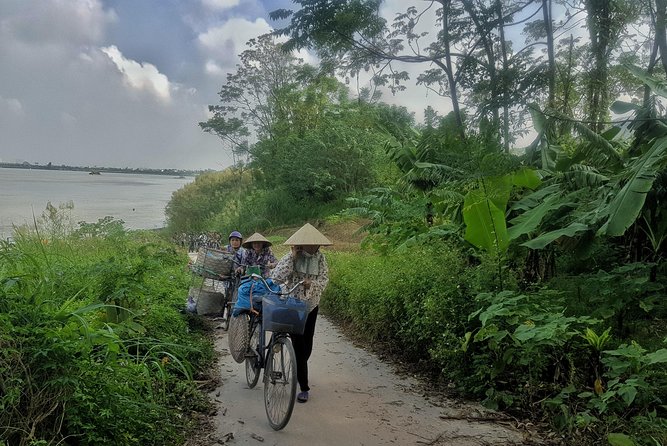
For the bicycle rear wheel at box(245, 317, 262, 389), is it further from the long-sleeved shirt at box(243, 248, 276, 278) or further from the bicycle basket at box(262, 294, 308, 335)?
the long-sleeved shirt at box(243, 248, 276, 278)

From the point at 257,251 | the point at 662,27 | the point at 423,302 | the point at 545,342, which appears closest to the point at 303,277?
the point at 423,302

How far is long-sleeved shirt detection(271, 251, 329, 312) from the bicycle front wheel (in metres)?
0.58

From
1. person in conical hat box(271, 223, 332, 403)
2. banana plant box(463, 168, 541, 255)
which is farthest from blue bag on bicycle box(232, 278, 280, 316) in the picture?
banana plant box(463, 168, 541, 255)

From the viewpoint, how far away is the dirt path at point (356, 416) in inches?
147

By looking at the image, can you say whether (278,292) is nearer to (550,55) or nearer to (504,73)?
(504,73)

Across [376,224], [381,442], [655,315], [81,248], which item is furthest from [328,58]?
[381,442]

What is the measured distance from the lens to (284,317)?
409 cm

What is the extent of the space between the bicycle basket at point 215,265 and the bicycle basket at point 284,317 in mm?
3573

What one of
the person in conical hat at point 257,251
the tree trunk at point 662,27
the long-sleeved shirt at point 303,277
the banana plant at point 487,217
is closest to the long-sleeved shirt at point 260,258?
the person in conical hat at point 257,251

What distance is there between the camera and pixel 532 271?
6.34m

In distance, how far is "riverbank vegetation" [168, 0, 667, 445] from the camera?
152 inches

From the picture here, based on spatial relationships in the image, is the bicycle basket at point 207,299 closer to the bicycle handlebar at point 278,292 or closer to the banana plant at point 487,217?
the bicycle handlebar at point 278,292

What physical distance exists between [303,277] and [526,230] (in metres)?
2.24

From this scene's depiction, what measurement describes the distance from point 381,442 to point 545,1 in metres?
9.33
